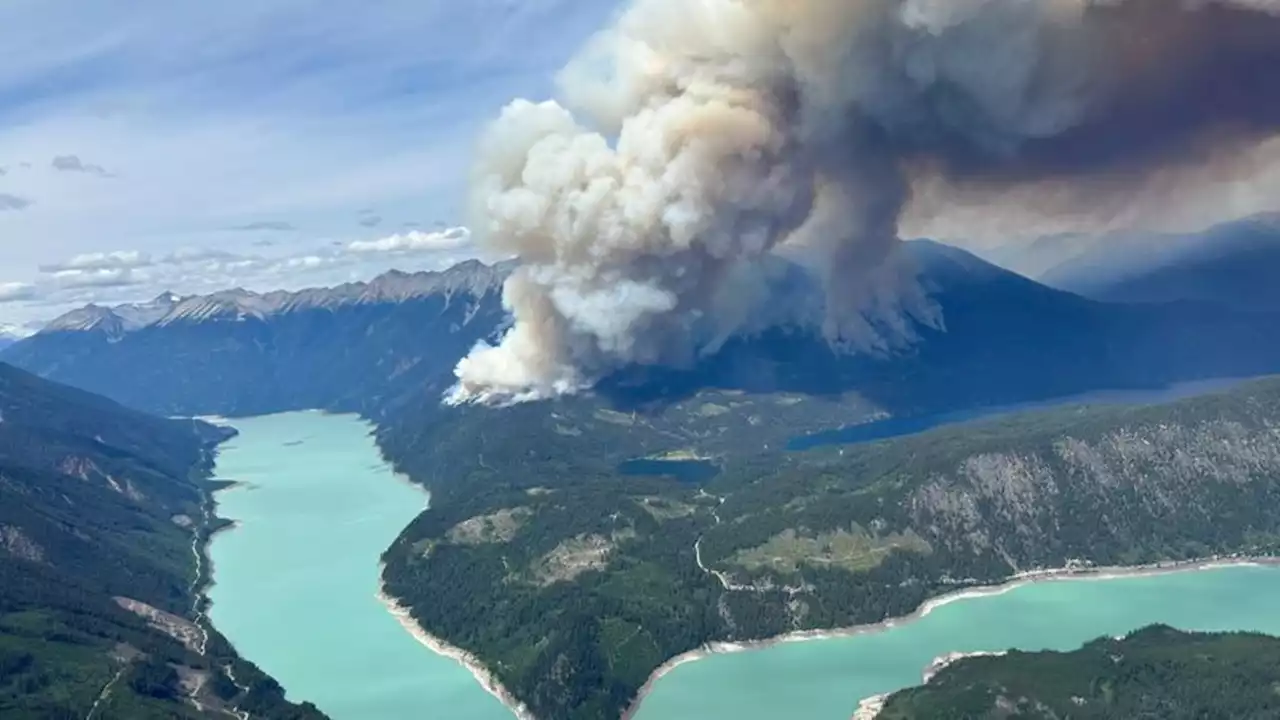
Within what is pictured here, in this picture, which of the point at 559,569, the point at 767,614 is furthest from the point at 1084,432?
the point at 559,569

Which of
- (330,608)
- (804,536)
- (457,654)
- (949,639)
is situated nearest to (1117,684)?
(949,639)

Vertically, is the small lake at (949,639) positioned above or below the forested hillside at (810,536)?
below

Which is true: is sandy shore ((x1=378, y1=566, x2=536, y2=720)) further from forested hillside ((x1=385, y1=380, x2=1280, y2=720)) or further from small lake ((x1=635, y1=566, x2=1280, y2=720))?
small lake ((x1=635, y1=566, x2=1280, y2=720))

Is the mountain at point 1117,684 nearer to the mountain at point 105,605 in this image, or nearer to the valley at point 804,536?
the valley at point 804,536

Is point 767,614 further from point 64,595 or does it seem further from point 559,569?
point 64,595

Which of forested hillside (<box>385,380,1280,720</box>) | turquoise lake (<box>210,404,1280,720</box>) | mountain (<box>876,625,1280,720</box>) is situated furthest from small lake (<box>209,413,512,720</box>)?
mountain (<box>876,625,1280,720</box>)

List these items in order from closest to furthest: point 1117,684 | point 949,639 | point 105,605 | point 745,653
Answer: point 1117,684 → point 949,639 → point 745,653 → point 105,605

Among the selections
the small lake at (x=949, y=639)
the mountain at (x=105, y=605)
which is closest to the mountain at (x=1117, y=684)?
the small lake at (x=949, y=639)

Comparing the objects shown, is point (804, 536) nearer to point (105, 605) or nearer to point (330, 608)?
point (330, 608)
